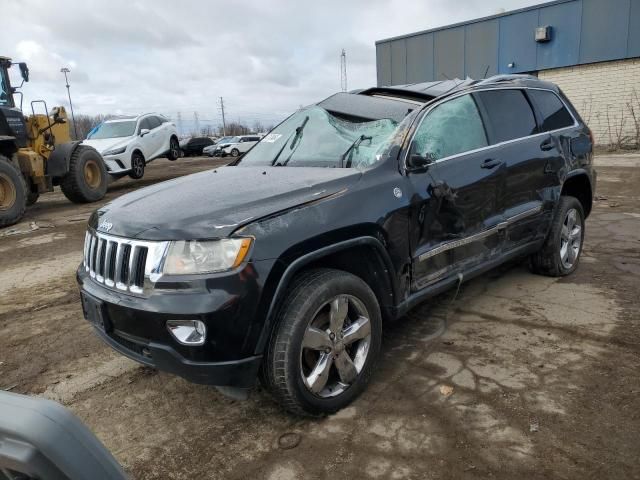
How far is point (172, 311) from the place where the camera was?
224cm

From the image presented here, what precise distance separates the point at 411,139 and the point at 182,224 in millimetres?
1578

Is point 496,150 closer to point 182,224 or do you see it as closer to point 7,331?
point 182,224

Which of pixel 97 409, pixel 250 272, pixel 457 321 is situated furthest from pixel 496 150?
pixel 97 409

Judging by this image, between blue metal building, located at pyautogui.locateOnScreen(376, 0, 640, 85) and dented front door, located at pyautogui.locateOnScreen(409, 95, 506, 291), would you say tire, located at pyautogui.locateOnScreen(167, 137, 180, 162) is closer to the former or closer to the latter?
blue metal building, located at pyautogui.locateOnScreen(376, 0, 640, 85)

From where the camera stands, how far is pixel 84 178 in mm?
10898

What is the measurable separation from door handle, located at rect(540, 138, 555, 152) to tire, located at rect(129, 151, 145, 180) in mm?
12078

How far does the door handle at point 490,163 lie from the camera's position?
356 centimetres

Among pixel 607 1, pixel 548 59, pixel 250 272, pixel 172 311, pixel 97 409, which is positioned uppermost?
pixel 607 1

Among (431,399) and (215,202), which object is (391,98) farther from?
(431,399)

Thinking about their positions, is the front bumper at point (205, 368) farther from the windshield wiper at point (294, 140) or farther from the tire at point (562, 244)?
the tire at point (562, 244)

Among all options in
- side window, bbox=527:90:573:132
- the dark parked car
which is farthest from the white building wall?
the dark parked car

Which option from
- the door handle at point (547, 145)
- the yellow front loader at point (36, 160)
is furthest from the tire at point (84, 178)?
the door handle at point (547, 145)

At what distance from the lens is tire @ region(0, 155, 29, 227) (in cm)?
871

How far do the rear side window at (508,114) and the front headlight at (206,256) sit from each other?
237 centimetres
